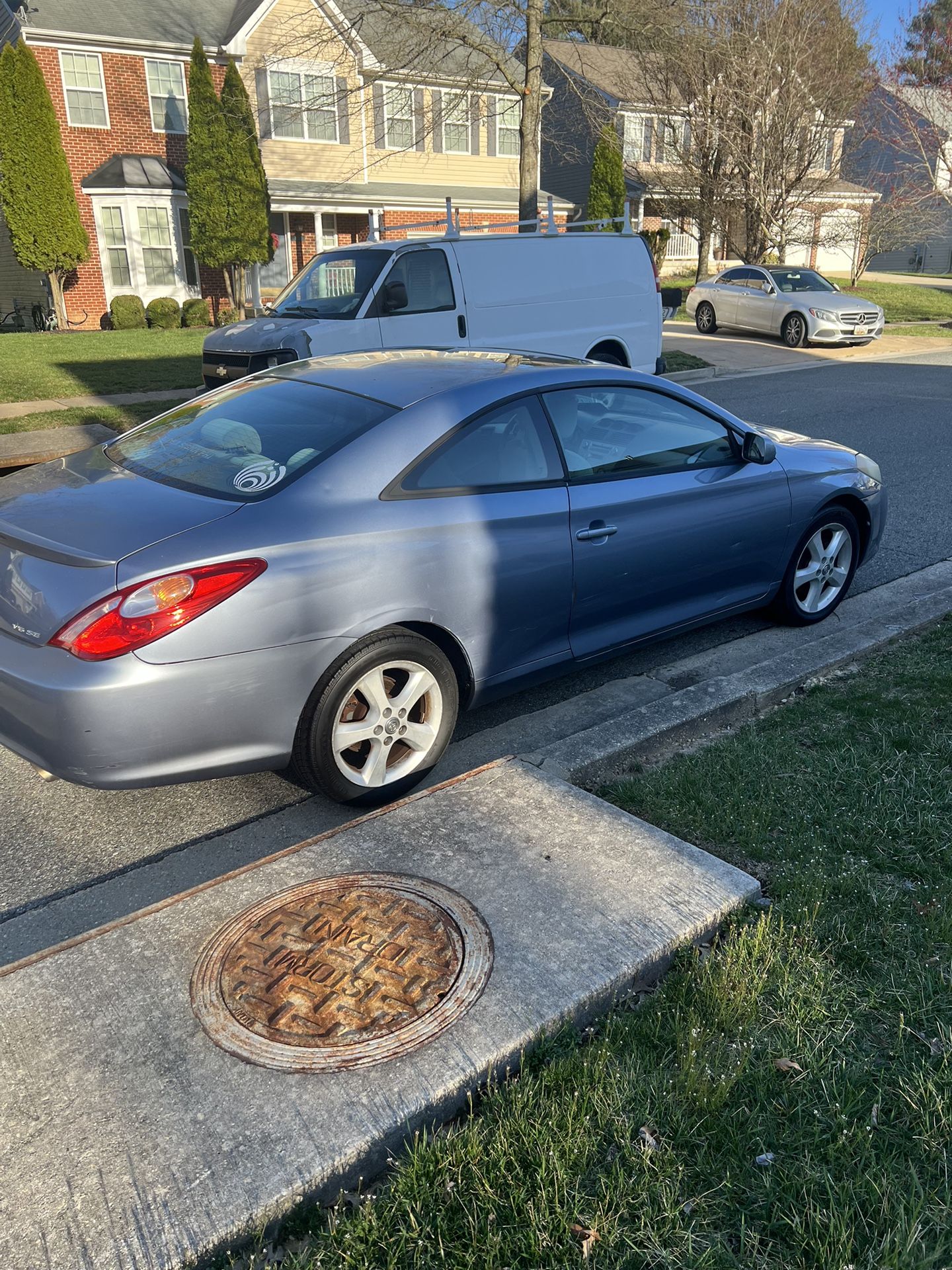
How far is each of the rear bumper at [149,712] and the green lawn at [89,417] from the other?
8.18 meters

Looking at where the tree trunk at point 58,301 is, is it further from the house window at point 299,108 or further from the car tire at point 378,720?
the car tire at point 378,720

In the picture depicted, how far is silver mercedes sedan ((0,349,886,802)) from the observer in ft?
10.6

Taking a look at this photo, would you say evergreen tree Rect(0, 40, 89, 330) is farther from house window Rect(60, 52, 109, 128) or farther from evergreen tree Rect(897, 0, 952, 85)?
evergreen tree Rect(897, 0, 952, 85)

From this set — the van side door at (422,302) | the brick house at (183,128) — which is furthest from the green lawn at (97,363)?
the brick house at (183,128)

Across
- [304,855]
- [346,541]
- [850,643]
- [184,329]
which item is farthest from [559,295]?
[184,329]

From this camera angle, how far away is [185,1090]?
7.65ft

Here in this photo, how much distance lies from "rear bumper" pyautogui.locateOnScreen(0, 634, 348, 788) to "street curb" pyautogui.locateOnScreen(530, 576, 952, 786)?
39.7 inches

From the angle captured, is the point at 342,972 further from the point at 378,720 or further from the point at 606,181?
the point at 606,181

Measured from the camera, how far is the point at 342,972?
8.96 feet

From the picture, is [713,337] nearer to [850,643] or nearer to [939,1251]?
[850,643]

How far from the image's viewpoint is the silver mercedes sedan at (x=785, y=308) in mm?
20297

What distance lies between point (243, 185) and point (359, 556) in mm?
24193

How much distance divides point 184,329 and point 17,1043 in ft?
77.2

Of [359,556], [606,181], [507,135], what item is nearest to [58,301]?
[507,135]
